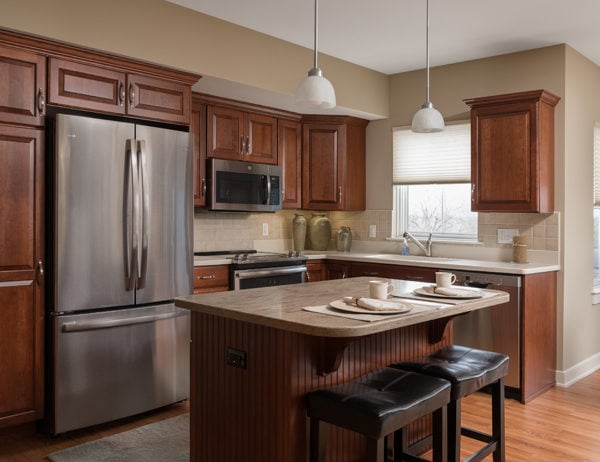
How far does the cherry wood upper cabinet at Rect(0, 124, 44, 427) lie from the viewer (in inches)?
116

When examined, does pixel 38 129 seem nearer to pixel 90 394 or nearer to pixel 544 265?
pixel 90 394

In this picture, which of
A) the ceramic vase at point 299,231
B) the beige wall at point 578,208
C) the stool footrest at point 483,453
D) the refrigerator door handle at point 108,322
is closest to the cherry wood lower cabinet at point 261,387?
the stool footrest at point 483,453

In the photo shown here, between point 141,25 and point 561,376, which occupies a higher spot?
point 141,25

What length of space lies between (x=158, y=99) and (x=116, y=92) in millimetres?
291

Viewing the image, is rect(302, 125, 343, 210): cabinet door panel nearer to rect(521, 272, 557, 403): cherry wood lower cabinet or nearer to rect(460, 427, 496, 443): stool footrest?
rect(521, 272, 557, 403): cherry wood lower cabinet

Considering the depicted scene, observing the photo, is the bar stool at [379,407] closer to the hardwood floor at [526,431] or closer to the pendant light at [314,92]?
the hardwood floor at [526,431]

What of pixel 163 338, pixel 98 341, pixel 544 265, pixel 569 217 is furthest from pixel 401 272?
pixel 98 341

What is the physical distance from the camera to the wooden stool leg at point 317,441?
2092 mm

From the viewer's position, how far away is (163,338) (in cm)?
352

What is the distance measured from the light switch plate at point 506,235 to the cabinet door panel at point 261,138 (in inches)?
80.4

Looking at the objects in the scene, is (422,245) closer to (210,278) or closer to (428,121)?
(210,278)

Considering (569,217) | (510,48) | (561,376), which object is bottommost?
(561,376)

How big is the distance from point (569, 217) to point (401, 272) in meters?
1.38

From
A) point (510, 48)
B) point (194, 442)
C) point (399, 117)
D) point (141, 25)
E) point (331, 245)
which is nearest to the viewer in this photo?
point (194, 442)
